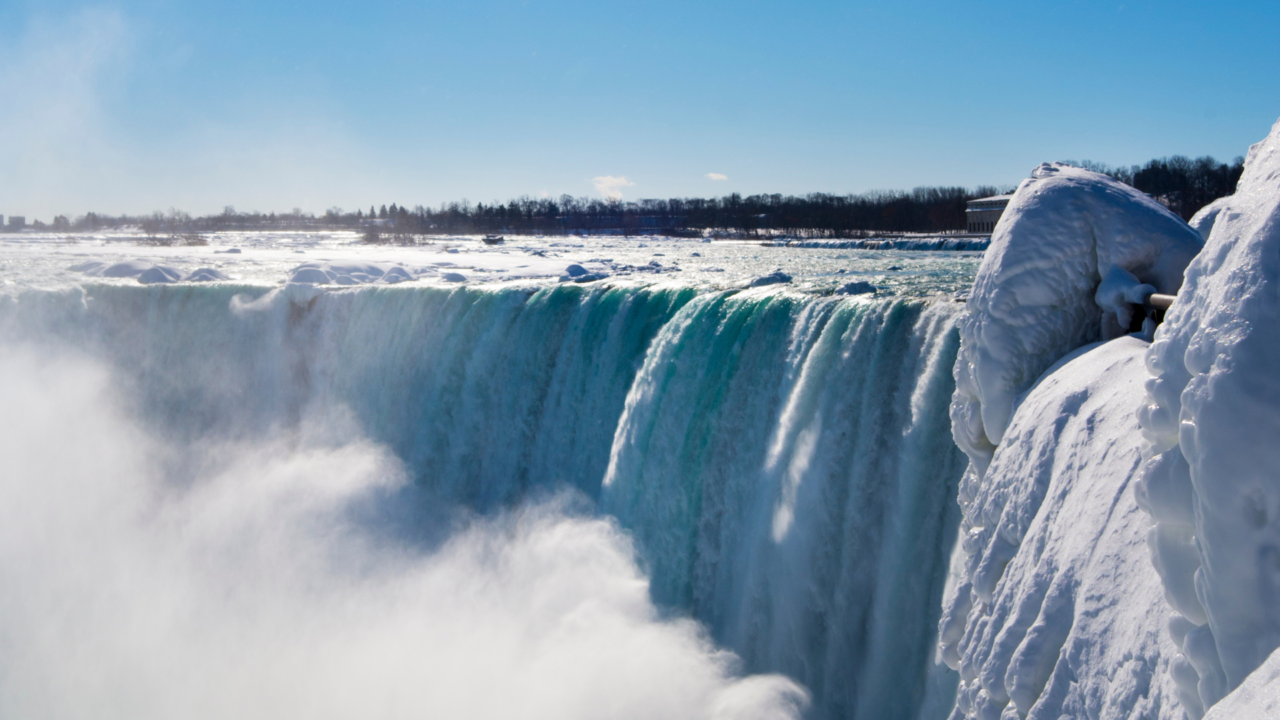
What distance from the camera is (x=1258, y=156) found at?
2.06m

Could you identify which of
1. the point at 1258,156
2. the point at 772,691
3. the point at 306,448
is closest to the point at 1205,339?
the point at 1258,156

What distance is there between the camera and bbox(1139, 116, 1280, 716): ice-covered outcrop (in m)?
1.65

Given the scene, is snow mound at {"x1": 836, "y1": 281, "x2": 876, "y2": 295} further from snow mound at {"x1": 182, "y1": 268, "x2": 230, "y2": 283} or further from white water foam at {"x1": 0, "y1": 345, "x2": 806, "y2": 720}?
snow mound at {"x1": 182, "y1": 268, "x2": 230, "y2": 283}

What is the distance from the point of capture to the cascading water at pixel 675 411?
6.00 metres

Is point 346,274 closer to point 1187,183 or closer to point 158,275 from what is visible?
point 158,275

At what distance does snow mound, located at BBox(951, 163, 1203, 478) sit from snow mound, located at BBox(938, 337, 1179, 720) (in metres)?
0.24

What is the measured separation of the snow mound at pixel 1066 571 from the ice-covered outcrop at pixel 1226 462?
0.24 metres

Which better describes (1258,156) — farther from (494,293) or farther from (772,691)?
(494,293)

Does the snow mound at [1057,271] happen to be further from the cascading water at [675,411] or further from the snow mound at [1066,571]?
the cascading water at [675,411]

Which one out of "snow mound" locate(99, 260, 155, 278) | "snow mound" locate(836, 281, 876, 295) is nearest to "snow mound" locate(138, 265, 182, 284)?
"snow mound" locate(99, 260, 155, 278)

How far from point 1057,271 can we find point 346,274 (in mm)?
14886

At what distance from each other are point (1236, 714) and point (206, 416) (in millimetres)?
16167

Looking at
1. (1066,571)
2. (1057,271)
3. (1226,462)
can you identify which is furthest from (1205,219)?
(1226,462)

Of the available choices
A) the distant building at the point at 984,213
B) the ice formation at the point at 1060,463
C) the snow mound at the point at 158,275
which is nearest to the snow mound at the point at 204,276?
the snow mound at the point at 158,275
